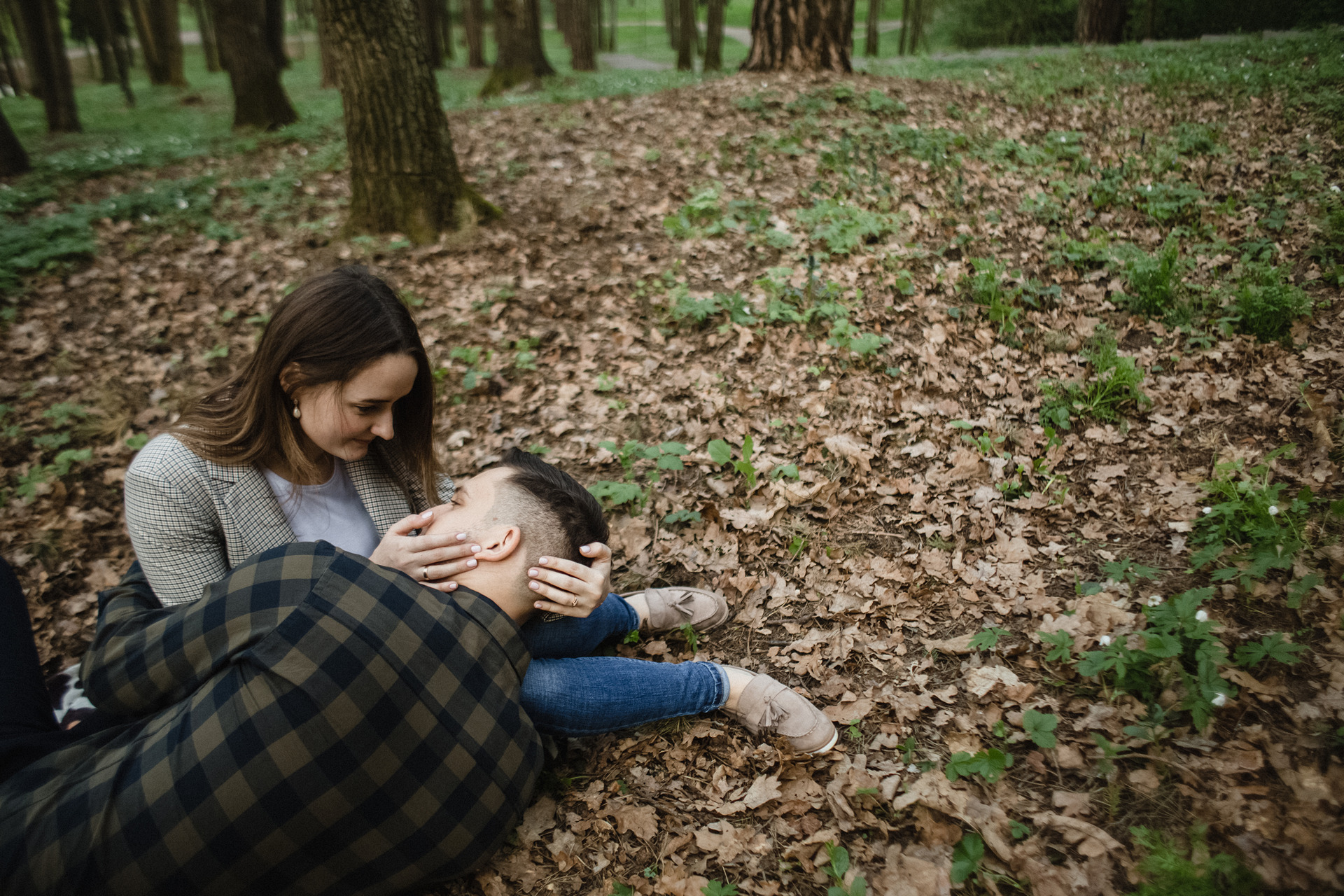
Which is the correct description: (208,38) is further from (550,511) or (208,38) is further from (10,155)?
(550,511)

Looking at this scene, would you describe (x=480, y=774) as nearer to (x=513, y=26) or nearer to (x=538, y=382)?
(x=538, y=382)

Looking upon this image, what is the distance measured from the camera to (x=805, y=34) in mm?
9805

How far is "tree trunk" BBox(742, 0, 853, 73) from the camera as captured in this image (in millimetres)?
9648

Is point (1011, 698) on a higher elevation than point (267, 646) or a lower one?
lower

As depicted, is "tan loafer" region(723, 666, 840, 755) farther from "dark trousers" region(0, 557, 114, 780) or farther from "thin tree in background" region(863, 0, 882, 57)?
"thin tree in background" region(863, 0, 882, 57)

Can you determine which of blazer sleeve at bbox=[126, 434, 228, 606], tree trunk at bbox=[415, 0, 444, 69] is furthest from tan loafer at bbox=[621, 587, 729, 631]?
tree trunk at bbox=[415, 0, 444, 69]

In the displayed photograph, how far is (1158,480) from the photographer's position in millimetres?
3486

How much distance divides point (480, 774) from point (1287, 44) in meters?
12.8

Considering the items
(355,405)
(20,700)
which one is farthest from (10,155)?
(20,700)

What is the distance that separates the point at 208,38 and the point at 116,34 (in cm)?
748

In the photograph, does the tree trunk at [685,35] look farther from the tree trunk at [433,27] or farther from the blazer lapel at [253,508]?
the blazer lapel at [253,508]

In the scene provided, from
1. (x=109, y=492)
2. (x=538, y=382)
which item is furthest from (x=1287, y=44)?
(x=109, y=492)

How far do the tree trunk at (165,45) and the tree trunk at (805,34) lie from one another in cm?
2064

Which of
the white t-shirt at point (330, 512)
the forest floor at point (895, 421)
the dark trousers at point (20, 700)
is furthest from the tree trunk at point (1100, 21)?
the dark trousers at point (20, 700)
